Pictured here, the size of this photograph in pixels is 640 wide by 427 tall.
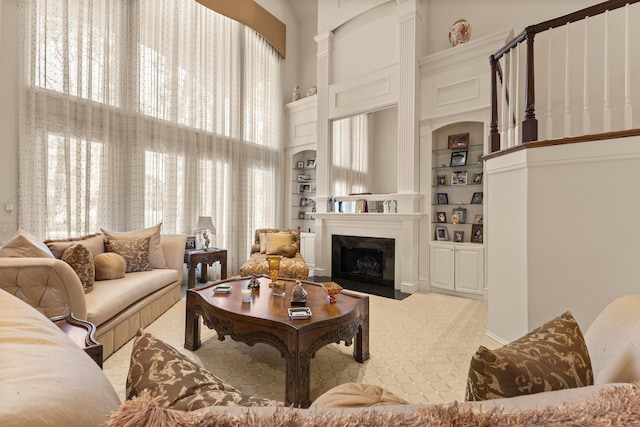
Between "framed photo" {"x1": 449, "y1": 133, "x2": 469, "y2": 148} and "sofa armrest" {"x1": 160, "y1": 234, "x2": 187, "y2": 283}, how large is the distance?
3792 millimetres

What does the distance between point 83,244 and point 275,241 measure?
2.42 m

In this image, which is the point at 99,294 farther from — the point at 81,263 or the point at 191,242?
the point at 191,242

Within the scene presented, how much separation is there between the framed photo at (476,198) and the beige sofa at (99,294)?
3.84 metres

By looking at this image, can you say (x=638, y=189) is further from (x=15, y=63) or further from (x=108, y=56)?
(x=15, y=63)

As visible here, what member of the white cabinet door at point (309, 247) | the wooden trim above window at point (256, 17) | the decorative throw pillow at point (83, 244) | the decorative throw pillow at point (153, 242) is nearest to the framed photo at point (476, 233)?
the white cabinet door at point (309, 247)

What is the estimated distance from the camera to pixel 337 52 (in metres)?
5.34

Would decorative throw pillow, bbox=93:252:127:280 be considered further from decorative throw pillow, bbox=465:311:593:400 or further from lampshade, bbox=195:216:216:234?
decorative throw pillow, bbox=465:311:593:400

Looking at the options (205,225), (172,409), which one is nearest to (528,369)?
(172,409)

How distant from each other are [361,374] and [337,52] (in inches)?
199

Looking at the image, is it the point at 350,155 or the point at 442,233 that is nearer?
the point at 442,233

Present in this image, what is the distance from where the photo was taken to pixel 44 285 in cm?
193

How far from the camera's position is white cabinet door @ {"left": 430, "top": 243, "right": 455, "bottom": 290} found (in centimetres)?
414

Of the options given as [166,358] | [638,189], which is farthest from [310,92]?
[166,358]

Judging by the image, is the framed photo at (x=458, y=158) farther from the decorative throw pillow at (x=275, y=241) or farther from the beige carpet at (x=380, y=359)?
the decorative throw pillow at (x=275, y=241)
